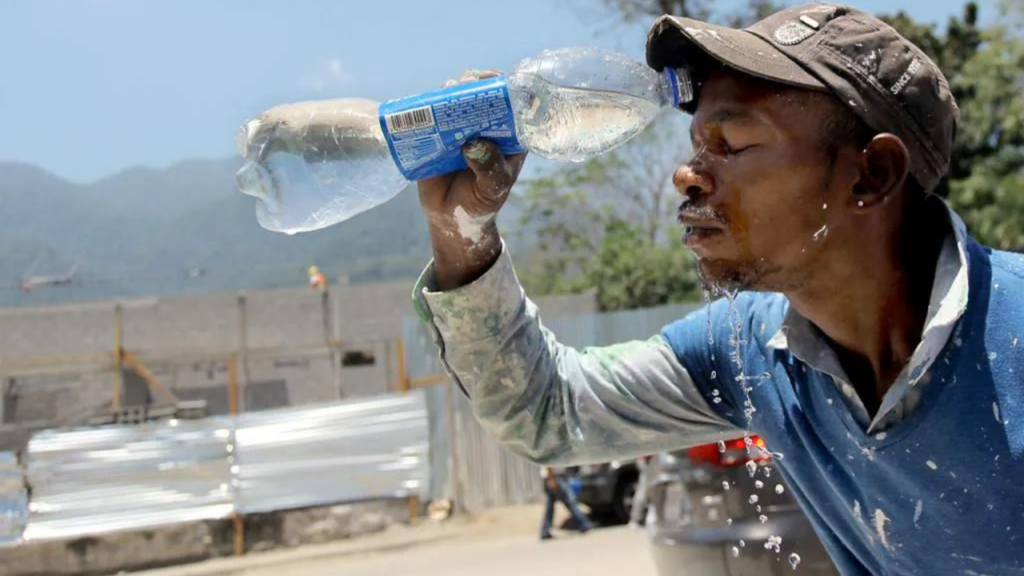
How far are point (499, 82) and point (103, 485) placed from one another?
32.1ft

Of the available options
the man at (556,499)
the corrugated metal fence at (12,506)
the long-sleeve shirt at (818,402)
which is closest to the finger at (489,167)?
the long-sleeve shirt at (818,402)

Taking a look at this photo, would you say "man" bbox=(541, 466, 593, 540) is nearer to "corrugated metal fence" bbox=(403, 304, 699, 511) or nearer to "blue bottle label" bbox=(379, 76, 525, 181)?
"corrugated metal fence" bbox=(403, 304, 699, 511)

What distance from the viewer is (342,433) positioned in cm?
1075

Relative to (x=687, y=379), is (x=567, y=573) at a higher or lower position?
lower

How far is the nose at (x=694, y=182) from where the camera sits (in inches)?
71.5

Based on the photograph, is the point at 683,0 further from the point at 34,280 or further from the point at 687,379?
the point at 687,379

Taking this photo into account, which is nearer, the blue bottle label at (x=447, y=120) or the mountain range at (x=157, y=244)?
the blue bottle label at (x=447, y=120)

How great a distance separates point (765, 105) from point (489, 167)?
21.7 inches

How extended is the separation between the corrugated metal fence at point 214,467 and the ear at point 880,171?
9.48 metres

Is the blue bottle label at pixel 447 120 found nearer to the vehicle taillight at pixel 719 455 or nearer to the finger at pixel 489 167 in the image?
the finger at pixel 489 167

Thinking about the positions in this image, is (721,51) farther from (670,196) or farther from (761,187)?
(670,196)

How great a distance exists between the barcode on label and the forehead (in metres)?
0.55

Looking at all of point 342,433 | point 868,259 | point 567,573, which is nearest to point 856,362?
point 868,259

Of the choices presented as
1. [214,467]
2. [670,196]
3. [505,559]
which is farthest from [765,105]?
[670,196]
